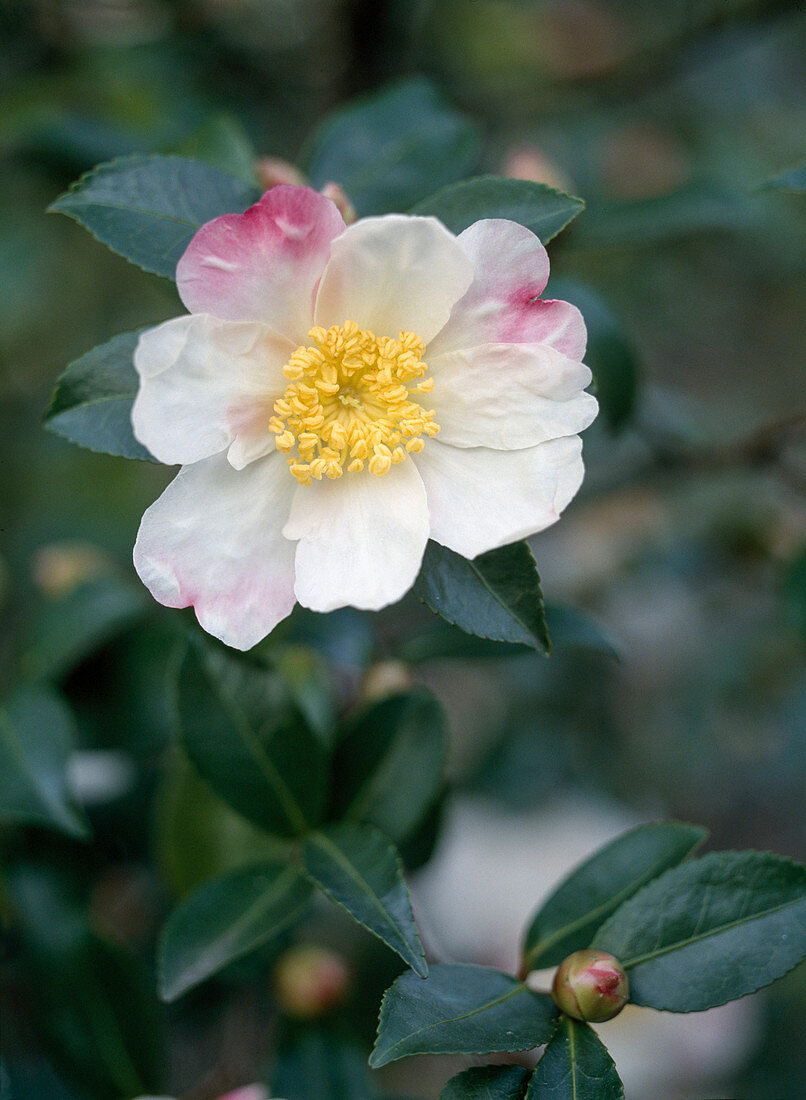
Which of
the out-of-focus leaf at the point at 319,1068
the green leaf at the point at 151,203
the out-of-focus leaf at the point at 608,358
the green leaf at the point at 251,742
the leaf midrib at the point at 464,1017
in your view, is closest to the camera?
the leaf midrib at the point at 464,1017

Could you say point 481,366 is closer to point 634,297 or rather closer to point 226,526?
point 226,526

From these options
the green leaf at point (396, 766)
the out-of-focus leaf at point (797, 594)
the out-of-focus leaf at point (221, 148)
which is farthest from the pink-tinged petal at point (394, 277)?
the out-of-focus leaf at point (797, 594)

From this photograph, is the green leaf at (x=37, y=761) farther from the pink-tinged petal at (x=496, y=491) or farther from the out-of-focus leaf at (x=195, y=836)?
the pink-tinged petal at (x=496, y=491)

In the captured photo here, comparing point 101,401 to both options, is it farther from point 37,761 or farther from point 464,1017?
point 464,1017

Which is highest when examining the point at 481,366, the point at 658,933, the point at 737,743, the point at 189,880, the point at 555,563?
the point at 481,366

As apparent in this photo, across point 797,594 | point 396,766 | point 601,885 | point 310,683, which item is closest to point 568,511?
point 797,594

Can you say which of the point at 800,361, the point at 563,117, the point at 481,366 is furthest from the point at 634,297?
the point at 481,366
